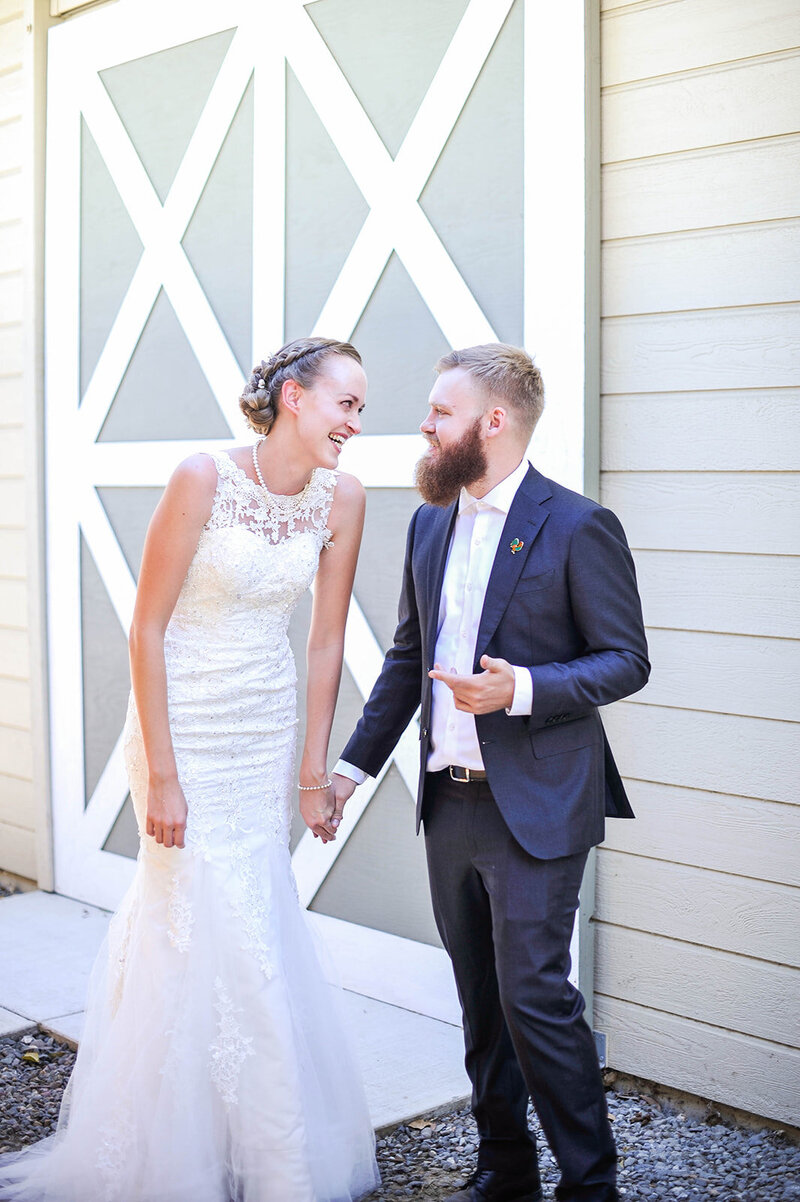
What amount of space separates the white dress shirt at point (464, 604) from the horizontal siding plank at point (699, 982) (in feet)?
3.74

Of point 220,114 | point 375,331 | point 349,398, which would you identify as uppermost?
point 220,114

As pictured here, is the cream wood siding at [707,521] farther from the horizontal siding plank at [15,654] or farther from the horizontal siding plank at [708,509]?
the horizontal siding plank at [15,654]

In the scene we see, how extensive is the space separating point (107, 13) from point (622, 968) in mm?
4226

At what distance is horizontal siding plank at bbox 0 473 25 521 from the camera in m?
5.82

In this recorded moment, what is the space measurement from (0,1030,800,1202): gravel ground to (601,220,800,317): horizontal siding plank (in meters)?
2.18

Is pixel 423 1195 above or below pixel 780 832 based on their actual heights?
below

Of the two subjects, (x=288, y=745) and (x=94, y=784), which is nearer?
(x=288, y=745)

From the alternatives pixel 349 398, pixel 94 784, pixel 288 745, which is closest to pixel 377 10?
pixel 349 398

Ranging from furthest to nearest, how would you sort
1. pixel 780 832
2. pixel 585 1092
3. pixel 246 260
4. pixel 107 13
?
1. pixel 107 13
2. pixel 246 260
3. pixel 780 832
4. pixel 585 1092

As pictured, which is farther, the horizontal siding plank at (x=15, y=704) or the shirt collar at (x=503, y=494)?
the horizontal siding plank at (x=15, y=704)

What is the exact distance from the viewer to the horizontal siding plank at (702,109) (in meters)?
3.21

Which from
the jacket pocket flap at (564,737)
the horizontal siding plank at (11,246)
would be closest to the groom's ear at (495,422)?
the jacket pocket flap at (564,737)

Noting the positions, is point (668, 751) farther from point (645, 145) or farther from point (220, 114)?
point (220, 114)

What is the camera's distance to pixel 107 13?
5.25 meters
